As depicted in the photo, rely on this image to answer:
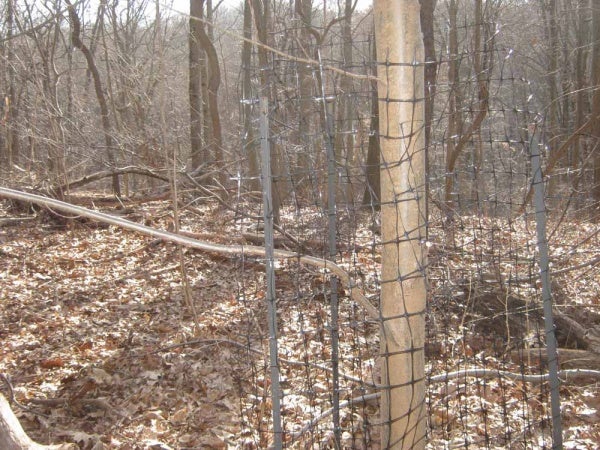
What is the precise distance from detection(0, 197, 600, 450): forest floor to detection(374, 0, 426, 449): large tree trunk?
0.67 ft

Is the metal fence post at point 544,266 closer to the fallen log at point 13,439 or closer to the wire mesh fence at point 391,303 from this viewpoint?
the wire mesh fence at point 391,303

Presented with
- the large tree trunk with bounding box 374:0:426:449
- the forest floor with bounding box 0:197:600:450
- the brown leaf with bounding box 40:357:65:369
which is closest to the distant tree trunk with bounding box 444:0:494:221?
the large tree trunk with bounding box 374:0:426:449

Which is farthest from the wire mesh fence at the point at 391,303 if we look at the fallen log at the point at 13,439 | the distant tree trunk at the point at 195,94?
the distant tree trunk at the point at 195,94

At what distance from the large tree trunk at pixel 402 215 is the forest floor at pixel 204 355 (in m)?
0.20

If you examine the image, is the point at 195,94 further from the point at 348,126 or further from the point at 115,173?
the point at 348,126

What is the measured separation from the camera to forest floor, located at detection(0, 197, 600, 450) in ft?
12.4

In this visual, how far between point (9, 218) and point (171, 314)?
4.31 meters

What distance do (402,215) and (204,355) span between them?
11.4 feet

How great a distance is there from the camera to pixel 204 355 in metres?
5.26

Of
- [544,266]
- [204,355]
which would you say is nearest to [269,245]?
[544,266]

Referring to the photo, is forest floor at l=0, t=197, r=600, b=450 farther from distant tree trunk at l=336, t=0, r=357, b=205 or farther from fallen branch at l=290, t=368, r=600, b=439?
distant tree trunk at l=336, t=0, r=357, b=205

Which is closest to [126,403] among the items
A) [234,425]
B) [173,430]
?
[173,430]

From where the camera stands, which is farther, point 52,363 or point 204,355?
point 204,355

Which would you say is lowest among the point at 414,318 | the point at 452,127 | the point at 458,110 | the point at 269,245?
the point at 414,318
